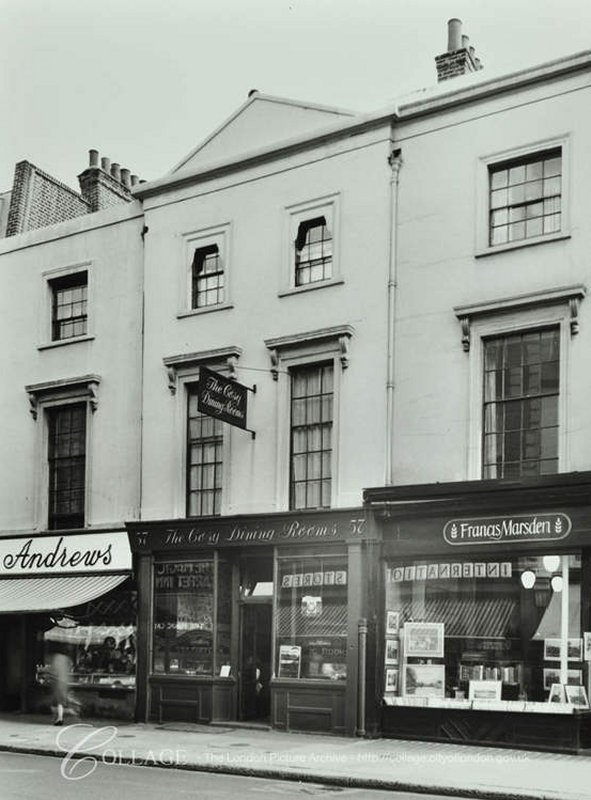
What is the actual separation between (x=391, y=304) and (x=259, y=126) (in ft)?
15.6

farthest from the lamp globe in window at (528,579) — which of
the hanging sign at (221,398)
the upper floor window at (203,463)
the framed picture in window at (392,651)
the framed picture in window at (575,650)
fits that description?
the upper floor window at (203,463)

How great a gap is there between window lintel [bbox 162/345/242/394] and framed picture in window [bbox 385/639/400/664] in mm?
5480

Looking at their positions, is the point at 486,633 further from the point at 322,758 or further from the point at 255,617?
the point at 255,617

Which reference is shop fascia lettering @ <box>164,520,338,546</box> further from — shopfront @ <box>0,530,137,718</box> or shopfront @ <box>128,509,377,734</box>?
shopfront @ <box>0,530,137,718</box>

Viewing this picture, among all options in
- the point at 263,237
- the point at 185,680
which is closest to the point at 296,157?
the point at 263,237

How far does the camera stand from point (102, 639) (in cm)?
2134

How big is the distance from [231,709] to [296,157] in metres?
9.61

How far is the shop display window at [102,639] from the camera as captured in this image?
20891mm

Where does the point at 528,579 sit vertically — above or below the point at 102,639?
above

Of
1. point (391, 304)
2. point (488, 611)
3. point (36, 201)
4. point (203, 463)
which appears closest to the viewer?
point (488, 611)

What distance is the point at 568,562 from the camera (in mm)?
16078

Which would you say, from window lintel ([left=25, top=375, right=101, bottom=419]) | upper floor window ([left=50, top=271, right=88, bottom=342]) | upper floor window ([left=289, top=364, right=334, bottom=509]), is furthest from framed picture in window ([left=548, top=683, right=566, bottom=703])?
upper floor window ([left=50, top=271, right=88, bottom=342])

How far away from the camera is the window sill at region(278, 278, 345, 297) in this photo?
Result: 752 inches

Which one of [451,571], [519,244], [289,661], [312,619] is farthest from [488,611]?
[519,244]
